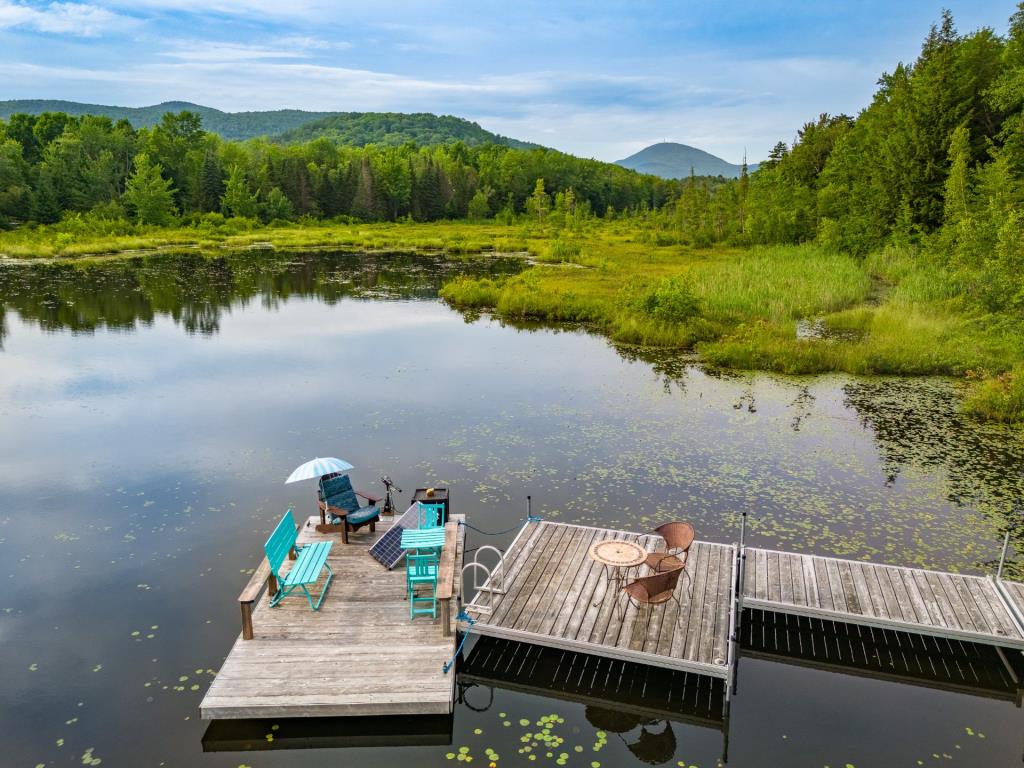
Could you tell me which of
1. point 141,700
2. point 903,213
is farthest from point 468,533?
point 903,213

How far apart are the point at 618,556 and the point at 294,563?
16.2 ft

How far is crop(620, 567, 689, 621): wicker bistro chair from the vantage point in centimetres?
919

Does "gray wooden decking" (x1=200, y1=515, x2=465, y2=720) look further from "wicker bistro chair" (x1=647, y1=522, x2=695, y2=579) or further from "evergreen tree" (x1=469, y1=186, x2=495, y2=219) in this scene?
"evergreen tree" (x1=469, y1=186, x2=495, y2=219)

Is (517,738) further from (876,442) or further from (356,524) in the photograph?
(876,442)

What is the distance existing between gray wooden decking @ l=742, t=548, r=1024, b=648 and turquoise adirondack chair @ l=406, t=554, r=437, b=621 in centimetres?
452

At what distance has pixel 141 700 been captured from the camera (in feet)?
28.1

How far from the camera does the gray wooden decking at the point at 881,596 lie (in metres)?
9.51

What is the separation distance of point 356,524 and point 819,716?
24.1 ft

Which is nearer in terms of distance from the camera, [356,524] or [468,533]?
[356,524]

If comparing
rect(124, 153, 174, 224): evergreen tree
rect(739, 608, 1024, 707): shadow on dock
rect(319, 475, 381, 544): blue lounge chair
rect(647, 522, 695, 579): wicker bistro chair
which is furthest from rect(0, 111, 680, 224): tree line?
rect(739, 608, 1024, 707): shadow on dock

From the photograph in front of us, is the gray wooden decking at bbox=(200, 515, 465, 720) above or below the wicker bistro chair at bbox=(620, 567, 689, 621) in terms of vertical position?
below

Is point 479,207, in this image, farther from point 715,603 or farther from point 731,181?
point 715,603

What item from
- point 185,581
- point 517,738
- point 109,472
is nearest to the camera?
point 517,738

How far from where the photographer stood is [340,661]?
28.6ft
